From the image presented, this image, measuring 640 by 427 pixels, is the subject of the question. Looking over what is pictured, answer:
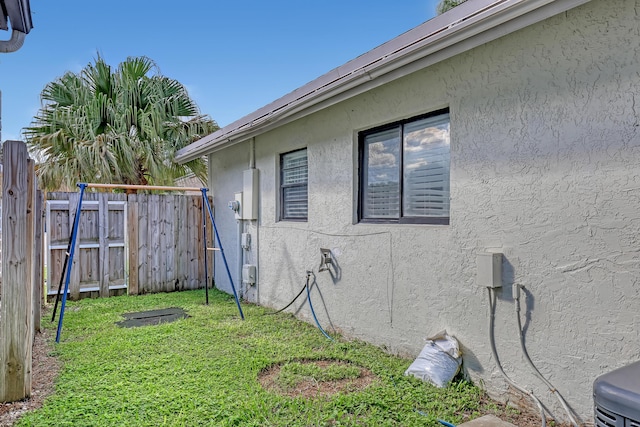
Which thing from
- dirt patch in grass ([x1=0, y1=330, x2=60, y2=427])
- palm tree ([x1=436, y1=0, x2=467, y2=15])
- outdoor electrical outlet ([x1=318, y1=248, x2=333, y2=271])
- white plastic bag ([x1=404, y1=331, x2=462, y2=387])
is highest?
palm tree ([x1=436, y1=0, x2=467, y2=15])

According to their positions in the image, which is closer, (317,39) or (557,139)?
(557,139)

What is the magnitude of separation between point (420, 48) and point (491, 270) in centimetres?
181

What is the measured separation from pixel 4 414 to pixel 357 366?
2.82m

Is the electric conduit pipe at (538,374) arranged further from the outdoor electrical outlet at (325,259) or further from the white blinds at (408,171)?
the outdoor electrical outlet at (325,259)

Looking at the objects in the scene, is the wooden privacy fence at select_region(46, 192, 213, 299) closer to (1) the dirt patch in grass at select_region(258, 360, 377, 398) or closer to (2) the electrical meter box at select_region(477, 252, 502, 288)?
(1) the dirt patch in grass at select_region(258, 360, 377, 398)

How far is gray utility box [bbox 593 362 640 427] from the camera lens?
1490mm

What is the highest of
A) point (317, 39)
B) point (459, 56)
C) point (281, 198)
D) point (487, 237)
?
point (317, 39)

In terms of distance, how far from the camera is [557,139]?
2850 mm

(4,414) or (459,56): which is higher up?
(459,56)

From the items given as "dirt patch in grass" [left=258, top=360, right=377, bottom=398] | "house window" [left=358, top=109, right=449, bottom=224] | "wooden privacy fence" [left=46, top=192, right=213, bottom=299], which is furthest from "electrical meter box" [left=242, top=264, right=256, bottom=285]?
"dirt patch in grass" [left=258, top=360, right=377, bottom=398]

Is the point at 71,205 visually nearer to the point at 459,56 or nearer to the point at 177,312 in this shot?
the point at 177,312

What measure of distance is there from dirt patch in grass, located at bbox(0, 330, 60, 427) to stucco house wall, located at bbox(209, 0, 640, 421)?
9.95 ft

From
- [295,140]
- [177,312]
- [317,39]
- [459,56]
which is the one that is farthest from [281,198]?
[317,39]

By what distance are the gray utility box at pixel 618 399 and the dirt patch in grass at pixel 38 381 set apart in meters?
3.52
